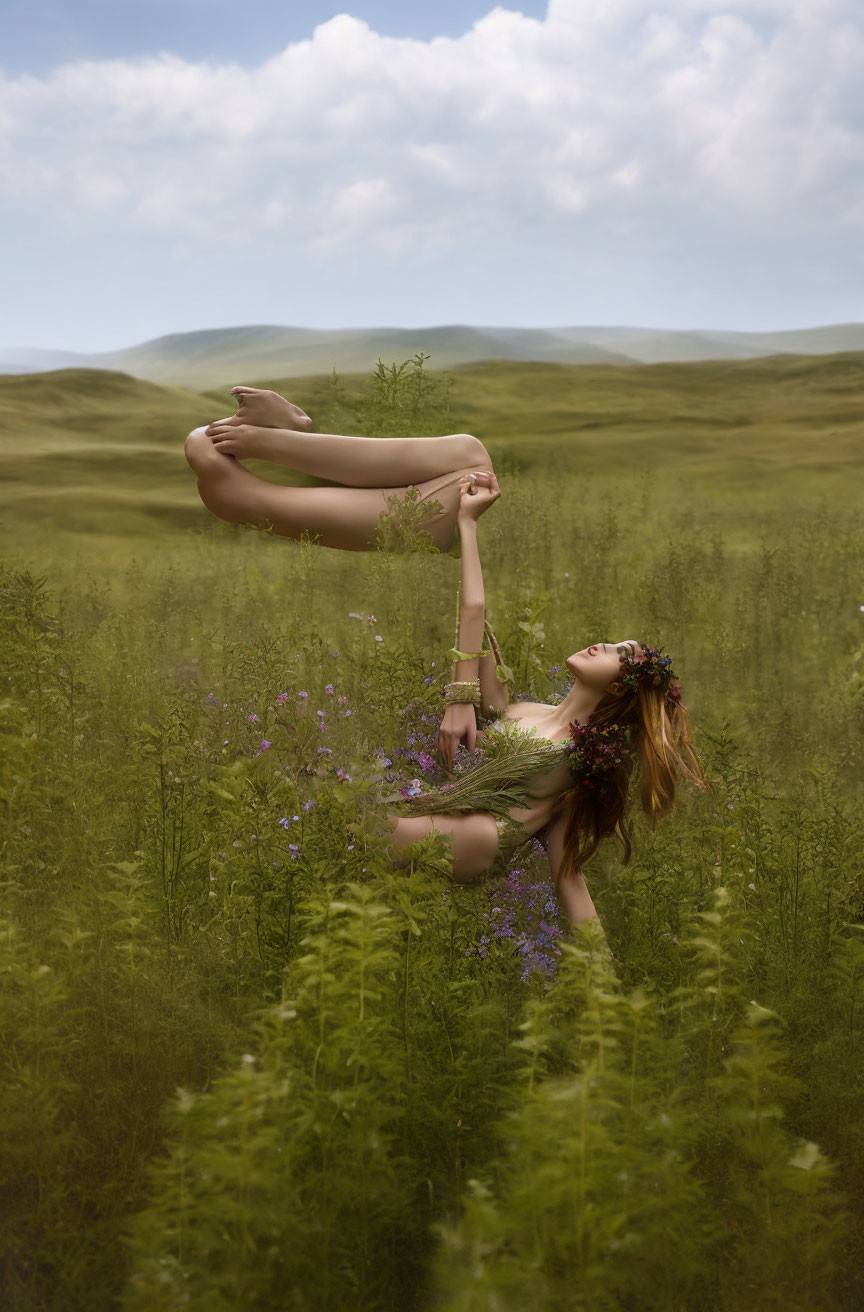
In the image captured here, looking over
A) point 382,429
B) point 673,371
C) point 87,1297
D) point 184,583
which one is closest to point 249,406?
point 382,429

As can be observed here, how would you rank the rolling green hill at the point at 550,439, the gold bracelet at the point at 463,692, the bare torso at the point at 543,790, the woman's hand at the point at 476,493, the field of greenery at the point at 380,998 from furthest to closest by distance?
the rolling green hill at the point at 550,439 < the woman's hand at the point at 476,493 < the gold bracelet at the point at 463,692 < the bare torso at the point at 543,790 < the field of greenery at the point at 380,998

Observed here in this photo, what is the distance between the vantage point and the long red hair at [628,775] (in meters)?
3.96

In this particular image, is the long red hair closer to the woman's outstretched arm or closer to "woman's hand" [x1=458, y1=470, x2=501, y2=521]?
the woman's outstretched arm

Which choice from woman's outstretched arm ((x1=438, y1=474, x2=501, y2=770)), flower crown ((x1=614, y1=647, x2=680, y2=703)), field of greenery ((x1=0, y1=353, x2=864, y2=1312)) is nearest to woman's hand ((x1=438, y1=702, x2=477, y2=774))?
woman's outstretched arm ((x1=438, y1=474, x2=501, y2=770))

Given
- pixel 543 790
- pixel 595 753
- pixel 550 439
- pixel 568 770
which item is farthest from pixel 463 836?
pixel 550 439

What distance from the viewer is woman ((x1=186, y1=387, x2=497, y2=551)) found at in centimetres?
461

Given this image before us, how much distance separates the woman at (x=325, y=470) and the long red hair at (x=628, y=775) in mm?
1242

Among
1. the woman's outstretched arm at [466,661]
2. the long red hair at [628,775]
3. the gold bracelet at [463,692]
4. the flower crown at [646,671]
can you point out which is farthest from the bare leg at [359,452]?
the long red hair at [628,775]

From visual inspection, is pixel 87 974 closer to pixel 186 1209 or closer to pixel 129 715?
pixel 186 1209

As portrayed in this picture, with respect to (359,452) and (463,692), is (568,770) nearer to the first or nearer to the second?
(463,692)

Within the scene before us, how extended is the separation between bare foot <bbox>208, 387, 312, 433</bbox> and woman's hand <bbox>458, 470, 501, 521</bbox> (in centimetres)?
84

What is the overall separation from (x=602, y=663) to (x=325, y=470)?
5.44 ft

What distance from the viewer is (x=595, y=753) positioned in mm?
3893

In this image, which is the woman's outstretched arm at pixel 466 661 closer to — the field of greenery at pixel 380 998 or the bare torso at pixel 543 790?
the bare torso at pixel 543 790
